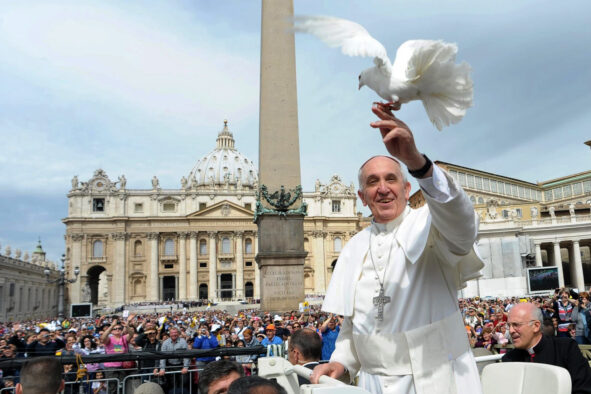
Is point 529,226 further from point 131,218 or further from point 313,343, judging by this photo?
point 131,218

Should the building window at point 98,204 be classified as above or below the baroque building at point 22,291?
above

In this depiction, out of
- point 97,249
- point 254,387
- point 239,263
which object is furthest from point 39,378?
point 97,249

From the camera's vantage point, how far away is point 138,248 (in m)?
74.4

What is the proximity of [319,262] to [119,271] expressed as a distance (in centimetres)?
3001

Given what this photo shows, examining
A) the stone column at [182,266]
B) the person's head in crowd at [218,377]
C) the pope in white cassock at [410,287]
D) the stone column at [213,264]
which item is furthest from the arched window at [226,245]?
the pope in white cassock at [410,287]

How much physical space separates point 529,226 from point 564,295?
36.4 metres

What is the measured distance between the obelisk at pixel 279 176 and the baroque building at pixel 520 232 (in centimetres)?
2009

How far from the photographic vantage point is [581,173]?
59.9 metres

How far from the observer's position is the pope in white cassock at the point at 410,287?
1.77 meters

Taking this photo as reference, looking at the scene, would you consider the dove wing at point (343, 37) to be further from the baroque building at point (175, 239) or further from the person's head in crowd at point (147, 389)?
the baroque building at point (175, 239)

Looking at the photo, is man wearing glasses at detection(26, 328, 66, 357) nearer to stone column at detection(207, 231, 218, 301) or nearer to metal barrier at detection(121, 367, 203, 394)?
metal barrier at detection(121, 367, 203, 394)

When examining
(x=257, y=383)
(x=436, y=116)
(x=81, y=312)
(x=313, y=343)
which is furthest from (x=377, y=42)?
(x=81, y=312)

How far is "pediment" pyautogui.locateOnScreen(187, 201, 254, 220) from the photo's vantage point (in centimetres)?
7581

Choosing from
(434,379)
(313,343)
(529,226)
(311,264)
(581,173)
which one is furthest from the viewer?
(311,264)
